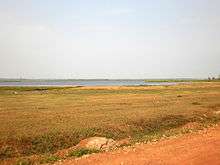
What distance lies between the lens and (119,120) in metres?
29.5

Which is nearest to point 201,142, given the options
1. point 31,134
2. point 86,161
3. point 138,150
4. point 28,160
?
point 138,150

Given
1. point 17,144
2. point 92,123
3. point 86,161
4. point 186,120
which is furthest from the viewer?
point 186,120

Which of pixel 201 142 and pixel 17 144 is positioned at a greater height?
pixel 201 142

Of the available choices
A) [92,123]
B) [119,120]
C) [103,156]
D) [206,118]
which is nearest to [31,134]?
[92,123]

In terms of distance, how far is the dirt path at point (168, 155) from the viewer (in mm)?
12070

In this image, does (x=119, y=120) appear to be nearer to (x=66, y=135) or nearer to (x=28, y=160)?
Result: (x=66, y=135)

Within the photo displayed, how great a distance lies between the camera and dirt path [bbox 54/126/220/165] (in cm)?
1207

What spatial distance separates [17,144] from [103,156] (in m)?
9.45

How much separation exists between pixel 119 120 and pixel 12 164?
1476 cm

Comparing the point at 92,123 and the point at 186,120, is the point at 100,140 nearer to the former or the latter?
the point at 92,123

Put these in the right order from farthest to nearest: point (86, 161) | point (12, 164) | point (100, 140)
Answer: point (100, 140)
point (12, 164)
point (86, 161)

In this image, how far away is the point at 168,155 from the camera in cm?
1301

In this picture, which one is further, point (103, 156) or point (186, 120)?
point (186, 120)

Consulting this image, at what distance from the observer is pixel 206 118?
31469mm
